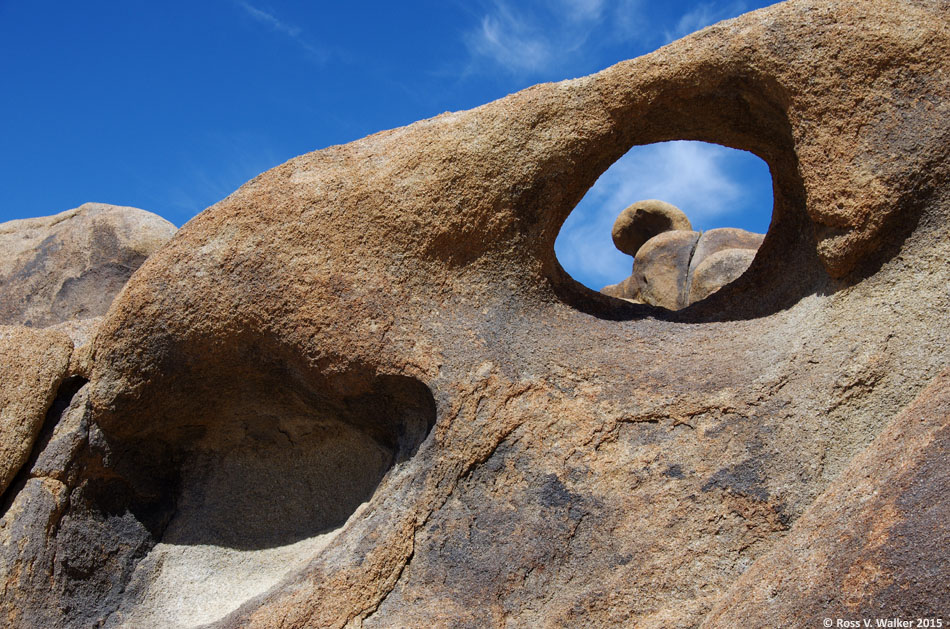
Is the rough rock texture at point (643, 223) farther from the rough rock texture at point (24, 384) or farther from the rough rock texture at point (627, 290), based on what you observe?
the rough rock texture at point (24, 384)

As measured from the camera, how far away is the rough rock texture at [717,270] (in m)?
6.90

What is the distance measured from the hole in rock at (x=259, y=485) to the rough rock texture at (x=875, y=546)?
1.15m

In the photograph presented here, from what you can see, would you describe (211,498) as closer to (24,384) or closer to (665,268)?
(24,384)

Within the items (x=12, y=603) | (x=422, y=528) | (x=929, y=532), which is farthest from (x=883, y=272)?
(x=12, y=603)

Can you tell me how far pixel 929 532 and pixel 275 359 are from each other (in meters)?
1.88

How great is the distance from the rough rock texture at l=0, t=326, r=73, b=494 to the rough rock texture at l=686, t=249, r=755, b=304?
5194 millimetres

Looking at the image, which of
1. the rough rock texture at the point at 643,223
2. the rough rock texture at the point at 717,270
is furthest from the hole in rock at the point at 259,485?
the rough rock texture at the point at 643,223

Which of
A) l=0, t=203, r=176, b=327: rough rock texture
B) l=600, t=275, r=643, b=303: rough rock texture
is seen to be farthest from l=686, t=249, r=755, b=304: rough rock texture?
l=0, t=203, r=176, b=327: rough rock texture

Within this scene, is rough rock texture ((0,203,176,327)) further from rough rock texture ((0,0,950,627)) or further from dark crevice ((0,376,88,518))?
rough rock texture ((0,0,950,627))

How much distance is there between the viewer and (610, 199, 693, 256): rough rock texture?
9268 millimetres

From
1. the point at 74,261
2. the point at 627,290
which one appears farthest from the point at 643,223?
the point at 74,261

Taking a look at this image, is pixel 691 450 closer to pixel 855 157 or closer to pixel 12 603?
pixel 855 157

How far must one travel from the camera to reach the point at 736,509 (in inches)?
82.9

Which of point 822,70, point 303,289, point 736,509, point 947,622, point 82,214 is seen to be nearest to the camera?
point 947,622
